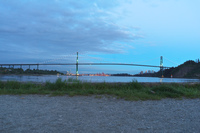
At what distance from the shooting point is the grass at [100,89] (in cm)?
567

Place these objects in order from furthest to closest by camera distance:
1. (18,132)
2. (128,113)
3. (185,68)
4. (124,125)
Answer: (185,68)
(128,113)
(124,125)
(18,132)

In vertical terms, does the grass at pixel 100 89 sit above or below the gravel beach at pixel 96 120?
above

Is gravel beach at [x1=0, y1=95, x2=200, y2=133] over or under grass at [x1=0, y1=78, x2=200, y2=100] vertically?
under

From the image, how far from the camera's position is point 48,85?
679 cm

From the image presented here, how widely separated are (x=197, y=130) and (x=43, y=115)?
2.55 metres

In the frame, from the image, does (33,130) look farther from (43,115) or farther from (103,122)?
(103,122)

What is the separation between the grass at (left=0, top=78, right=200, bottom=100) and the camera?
5.67 metres

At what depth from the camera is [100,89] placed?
652cm

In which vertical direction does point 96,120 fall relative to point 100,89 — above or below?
below

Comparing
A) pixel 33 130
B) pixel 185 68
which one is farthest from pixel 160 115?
pixel 185 68

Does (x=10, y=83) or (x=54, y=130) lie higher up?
(x=10, y=83)

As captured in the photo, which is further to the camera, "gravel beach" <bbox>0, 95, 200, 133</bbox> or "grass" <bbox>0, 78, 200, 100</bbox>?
"grass" <bbox>0, 78, 200, 100</bbox>

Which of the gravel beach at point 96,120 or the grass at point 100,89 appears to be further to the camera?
the grass at point 100,89

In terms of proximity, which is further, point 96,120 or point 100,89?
point 100,89
